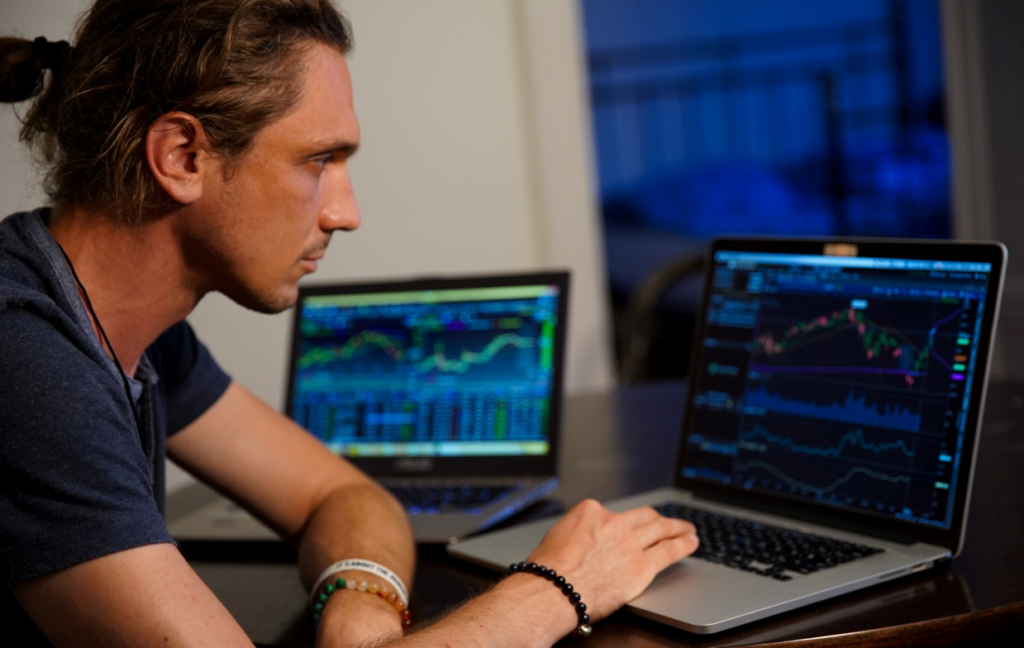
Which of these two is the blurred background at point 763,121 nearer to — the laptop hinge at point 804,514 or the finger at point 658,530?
the laptop hinge at point 804,514

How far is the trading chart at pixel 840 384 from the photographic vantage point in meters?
0.99

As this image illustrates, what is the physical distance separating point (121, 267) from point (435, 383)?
57cm

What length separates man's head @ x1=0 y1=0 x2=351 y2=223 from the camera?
0.95m

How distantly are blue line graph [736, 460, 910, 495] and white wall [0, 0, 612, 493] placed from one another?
5.34 feet

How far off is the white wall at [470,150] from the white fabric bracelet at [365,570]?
5.11 feet

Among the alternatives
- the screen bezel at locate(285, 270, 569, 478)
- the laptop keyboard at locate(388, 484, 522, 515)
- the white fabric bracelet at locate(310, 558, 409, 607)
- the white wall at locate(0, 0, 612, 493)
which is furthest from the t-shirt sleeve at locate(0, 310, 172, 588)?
the white wall at locate(0, 0, 612, 493)

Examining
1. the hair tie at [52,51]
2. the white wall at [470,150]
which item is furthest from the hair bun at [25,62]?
the white wall at [470,150]

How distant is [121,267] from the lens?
3.20 ft

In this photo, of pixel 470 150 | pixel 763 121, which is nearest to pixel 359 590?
pixel 470 150

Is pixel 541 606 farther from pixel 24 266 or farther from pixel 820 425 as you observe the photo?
pixel 24 266

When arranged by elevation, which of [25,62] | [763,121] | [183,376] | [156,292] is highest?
[763,121]

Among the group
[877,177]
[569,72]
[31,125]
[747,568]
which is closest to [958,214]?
[569,72]

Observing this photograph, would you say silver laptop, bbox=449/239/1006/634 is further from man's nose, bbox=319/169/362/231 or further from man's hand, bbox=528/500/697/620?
man's nose, bbox=319/169/362/231

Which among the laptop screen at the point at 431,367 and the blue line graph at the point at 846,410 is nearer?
the blue line graph at the point at 846,410
